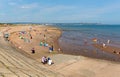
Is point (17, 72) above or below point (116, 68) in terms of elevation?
above

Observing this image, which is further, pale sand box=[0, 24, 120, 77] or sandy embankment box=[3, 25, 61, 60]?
sandy embankment box=[3, 25, 61, 60]

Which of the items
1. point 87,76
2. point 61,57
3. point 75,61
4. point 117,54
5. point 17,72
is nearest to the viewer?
Result: point 17,72

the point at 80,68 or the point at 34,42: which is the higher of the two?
the point at 80,68

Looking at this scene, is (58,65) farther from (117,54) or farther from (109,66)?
(117,54)

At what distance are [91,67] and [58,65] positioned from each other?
402cm

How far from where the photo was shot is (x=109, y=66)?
24.5 meters

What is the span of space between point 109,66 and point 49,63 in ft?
24.6

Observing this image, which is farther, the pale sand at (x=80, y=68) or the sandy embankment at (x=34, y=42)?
the sandy embankment at (x=34, y=42)

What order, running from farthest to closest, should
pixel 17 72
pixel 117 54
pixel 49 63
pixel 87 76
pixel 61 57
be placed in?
pixel 117 54
pixel 61 57
pixel 49 63
pixel 87 76
pixel 17 72

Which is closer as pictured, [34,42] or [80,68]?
[80,68]

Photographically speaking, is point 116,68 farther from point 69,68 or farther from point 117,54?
point 117,54

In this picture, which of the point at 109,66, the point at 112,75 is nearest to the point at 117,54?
the point at 109,66

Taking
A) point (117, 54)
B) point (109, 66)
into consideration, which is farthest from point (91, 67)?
point (117, 54)

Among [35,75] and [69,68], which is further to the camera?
[69,68]
